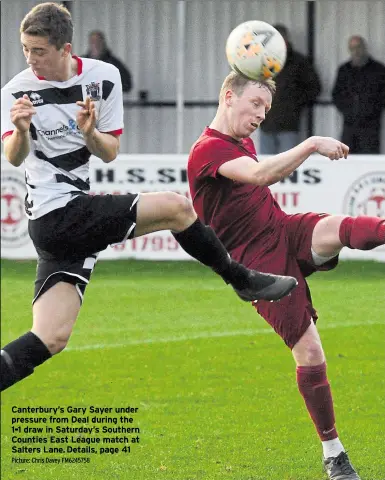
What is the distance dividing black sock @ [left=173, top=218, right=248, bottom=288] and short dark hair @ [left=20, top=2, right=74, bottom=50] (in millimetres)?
1158

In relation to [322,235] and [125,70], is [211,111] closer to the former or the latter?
[125,70]

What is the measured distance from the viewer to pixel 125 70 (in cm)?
1847

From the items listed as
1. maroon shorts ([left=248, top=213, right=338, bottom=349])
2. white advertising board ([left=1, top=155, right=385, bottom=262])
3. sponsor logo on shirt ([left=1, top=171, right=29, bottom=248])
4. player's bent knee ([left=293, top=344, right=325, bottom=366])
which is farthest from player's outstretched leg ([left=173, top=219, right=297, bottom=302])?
sponsor logo on shirt ([left=1, top=171, right=29, bottom=248])

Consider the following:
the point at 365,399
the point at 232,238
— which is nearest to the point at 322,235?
the point at 232,238

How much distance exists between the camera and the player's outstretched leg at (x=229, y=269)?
6.71 meters

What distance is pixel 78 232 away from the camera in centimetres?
665

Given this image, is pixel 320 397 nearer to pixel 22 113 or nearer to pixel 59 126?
pixel 59 126

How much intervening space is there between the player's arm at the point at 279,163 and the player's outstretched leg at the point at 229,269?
346 mm

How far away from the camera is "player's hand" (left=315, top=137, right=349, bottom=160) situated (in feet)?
20.8

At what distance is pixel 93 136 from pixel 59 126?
0.81 feet

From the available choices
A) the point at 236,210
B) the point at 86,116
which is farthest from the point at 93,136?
the point at 236,210

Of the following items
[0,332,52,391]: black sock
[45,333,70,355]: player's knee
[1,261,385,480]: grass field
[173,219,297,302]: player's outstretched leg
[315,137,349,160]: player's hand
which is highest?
[315,137,349,160]: player's hand

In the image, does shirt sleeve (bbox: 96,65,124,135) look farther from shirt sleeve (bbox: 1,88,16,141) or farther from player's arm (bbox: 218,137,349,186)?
player's arm (bbox: 218,137,349,186)

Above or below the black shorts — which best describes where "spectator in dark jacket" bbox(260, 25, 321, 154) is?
below
